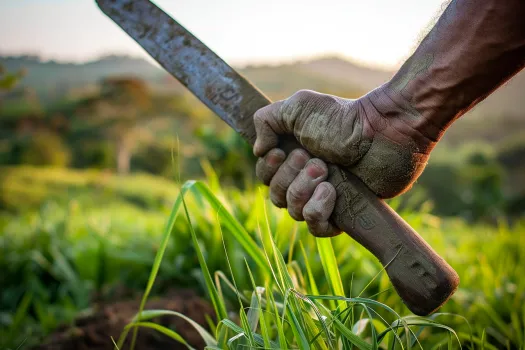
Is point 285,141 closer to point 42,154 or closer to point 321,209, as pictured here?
point 321,209

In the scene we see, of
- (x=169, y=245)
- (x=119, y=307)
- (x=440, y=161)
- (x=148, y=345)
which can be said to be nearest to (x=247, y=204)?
(x=169, y=245)

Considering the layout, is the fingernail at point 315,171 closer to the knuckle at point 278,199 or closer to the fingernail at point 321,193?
the fingernail at point 321,193

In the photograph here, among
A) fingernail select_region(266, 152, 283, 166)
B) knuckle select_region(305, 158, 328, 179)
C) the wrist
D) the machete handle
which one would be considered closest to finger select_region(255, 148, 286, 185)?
fingernail select_region(266, 152, 283, 166)

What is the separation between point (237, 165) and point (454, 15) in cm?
858

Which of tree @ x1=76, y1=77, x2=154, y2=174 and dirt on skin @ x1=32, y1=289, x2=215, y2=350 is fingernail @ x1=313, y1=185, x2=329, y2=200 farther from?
tree @ x1=76, y1=77, x2=154, y2=174

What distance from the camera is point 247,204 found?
10.1 ft

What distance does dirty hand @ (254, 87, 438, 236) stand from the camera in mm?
1302

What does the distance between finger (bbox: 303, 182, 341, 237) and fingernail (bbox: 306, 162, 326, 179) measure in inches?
1.3

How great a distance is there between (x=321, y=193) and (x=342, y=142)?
17 cm

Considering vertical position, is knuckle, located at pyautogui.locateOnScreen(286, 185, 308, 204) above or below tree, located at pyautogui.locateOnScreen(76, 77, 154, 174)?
above

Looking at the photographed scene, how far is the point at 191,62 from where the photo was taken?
144 cm

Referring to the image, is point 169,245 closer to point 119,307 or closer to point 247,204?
point 247,204

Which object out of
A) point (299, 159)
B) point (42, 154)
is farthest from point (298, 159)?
point (42, 154)

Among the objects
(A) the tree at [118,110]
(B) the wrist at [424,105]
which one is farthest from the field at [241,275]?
(A) the tree at [118,110]
